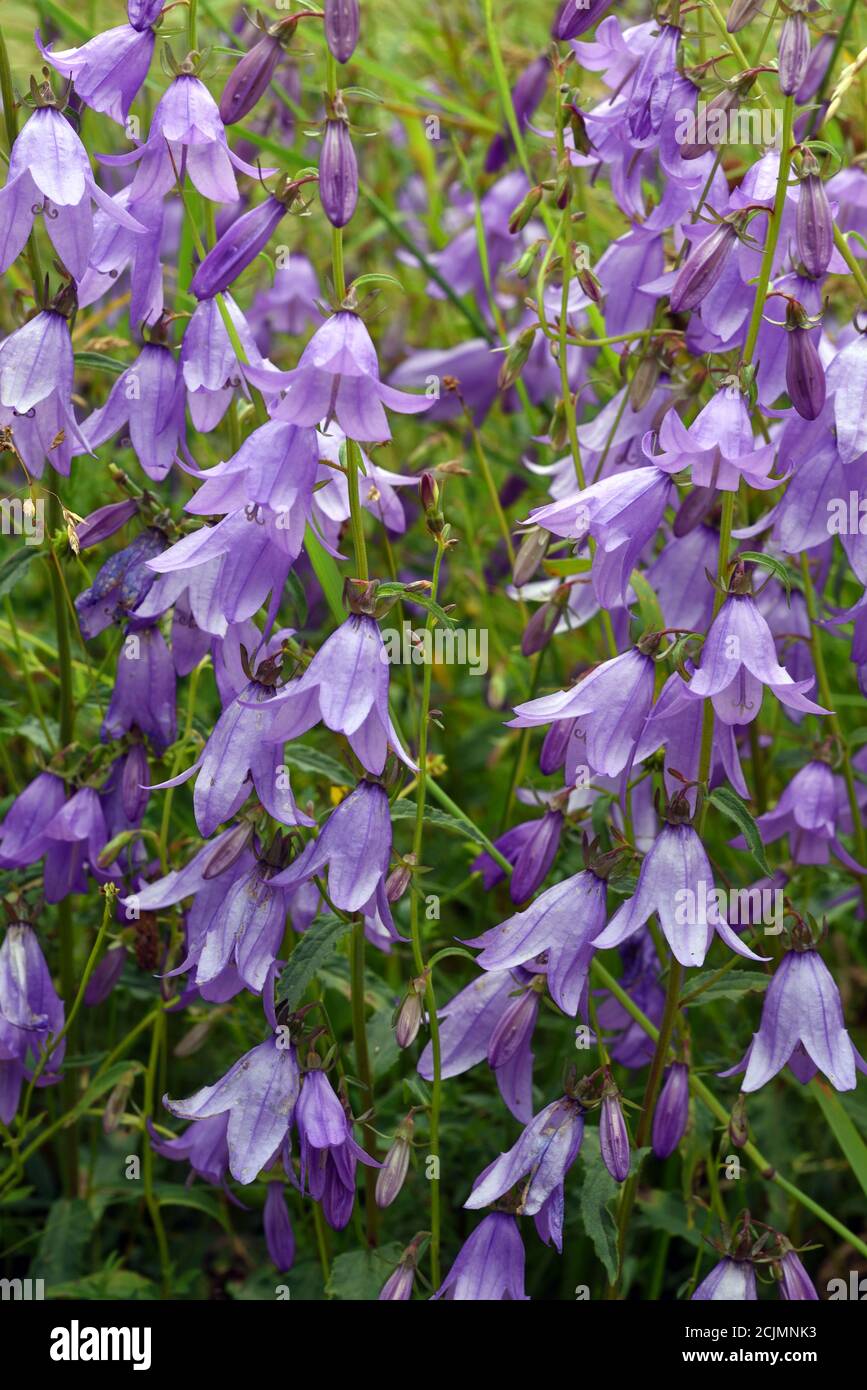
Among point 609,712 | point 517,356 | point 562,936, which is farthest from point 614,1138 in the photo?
point 517,356

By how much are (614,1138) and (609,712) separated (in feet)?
1.51

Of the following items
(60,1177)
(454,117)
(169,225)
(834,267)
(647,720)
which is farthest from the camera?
(169,225)

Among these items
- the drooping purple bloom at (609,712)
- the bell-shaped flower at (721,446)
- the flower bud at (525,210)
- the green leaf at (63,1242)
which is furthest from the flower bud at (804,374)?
the green leaf at (63,1242)

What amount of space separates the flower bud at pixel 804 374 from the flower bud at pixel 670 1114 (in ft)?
2.58

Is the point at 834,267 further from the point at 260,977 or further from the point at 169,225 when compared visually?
the point at 169,225

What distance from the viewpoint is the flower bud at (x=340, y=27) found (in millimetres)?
1534

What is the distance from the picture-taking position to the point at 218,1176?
1.94 meters

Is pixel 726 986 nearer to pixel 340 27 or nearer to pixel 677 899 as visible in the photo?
pixel 677 899

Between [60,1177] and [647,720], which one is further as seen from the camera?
[60,1177]

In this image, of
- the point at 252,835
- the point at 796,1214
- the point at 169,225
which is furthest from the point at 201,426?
the point at 169,225

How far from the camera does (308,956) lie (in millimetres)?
1678

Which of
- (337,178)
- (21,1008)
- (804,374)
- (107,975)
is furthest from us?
(107,975)

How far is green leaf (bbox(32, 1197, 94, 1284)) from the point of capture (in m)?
2.17

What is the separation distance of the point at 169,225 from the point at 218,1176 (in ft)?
9.31
